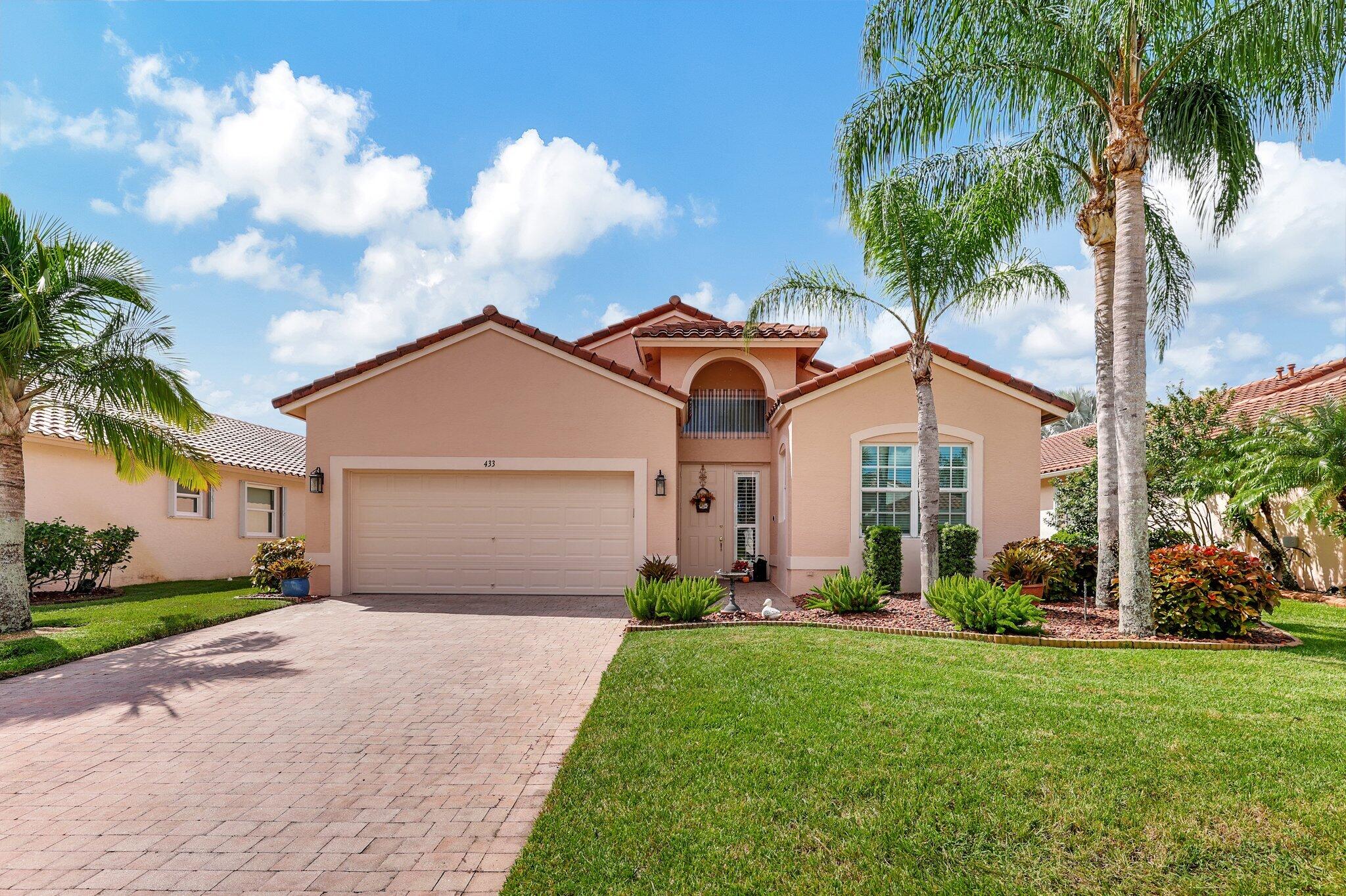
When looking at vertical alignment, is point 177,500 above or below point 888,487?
below

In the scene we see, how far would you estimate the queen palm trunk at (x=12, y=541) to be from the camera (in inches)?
359

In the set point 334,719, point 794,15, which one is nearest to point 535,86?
point 794,15

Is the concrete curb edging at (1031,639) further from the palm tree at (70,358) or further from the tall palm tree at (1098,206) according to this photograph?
the palm tree at (70,358)

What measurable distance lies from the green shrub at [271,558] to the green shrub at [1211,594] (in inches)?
550

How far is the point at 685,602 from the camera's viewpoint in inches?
371

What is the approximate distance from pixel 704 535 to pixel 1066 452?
14.8m

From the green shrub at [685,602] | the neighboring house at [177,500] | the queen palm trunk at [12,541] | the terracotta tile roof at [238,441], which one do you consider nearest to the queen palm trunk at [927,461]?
the green shrub at [685,602]

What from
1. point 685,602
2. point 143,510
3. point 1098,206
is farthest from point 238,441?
point 1098,206

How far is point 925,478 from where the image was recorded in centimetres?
1062

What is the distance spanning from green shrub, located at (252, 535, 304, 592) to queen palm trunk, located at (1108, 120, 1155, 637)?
13511 millimetres

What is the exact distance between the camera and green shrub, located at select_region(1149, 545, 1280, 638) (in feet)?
26.8

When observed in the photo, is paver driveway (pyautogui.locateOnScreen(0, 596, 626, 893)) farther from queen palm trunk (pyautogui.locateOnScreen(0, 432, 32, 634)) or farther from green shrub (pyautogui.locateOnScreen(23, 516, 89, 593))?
green shrub (pyautogui.locateOnScreen(23, 516, 89, 593))

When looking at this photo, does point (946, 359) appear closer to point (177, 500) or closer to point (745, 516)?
point (745, 516)

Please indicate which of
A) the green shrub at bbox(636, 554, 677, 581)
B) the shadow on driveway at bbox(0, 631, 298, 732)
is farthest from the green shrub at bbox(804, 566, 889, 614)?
the shadow on driveway at bbox(0, 631, 298, 732)
